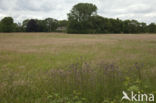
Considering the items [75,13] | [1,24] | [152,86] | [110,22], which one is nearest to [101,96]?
[152,86]

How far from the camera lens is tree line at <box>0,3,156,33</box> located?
5816 centimetres

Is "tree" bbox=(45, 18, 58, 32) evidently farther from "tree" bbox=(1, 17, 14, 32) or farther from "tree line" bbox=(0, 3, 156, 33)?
"tree" bbox=(1, 17, 14, 32)

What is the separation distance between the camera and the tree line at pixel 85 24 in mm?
58156

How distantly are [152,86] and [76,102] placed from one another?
2.24 m

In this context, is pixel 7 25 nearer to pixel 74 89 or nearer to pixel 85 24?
pixel 85 24

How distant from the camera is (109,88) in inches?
152

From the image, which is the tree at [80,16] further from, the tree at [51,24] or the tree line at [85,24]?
the tree at [51,24]

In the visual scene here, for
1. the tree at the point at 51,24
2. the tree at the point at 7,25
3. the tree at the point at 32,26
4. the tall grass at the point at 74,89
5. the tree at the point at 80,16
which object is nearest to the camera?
the tall grass at the point at 74,89

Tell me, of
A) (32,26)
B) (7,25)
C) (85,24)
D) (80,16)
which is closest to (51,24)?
(32,26)

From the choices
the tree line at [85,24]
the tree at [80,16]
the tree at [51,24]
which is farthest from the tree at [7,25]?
the tree at [80,16]

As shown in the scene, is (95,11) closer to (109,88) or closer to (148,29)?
(148,29)

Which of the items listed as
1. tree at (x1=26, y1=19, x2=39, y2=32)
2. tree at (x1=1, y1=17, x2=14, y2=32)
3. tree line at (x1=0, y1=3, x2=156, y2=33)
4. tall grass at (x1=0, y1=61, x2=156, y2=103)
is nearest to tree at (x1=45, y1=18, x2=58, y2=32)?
tree line at (x1=0, y1=3, x2=156, y2=33)

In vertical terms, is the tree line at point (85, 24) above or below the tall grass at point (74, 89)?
above

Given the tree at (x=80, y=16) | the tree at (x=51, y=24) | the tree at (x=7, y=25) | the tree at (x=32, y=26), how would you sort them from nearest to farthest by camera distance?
the tree at (x=80, y=16) → the tree at (x=7, y=25) → the tree at (x=32, y=26) → the tree at (x=51, y=24)
